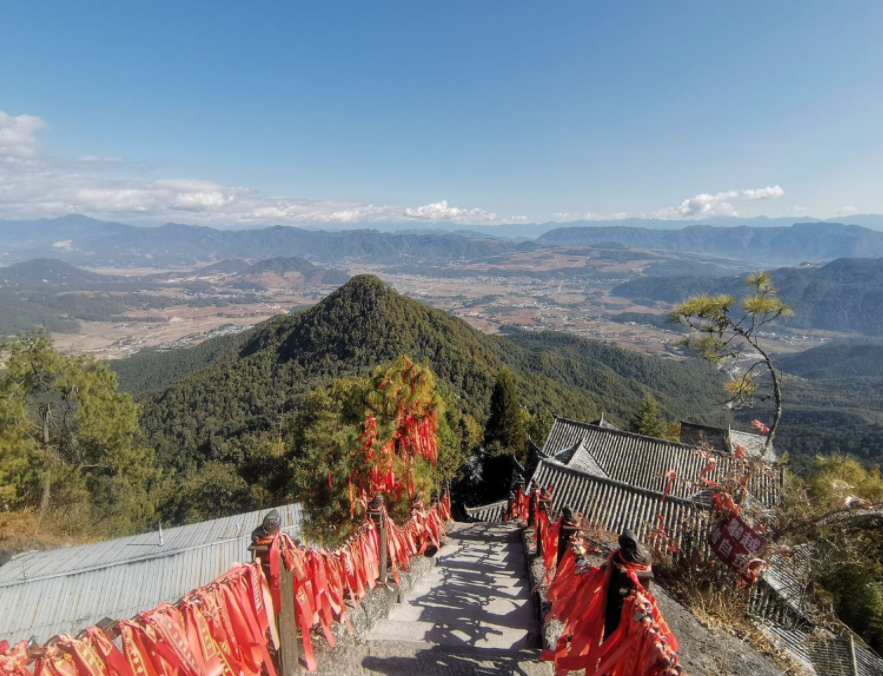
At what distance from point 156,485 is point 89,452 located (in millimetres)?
9643

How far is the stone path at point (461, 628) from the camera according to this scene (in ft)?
14.3

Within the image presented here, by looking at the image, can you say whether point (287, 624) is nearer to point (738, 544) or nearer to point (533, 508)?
point (738, 544)

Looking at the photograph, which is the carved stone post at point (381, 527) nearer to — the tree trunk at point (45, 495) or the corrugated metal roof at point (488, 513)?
the corrugated metal roof at point (488, 513)

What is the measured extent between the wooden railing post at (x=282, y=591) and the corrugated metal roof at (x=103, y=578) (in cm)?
886

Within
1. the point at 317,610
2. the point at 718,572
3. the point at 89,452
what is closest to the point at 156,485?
the point at 89,452

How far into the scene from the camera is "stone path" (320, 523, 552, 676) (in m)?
4.34

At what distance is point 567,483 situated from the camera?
14555 millimetres

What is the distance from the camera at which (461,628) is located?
5391 millimetres

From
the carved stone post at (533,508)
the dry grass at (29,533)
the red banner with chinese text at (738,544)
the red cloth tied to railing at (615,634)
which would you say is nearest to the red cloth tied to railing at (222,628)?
the red cloth tied to railing at (615,634)

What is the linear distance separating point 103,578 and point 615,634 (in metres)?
12.8

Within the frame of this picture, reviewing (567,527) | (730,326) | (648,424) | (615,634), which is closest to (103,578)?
(567,527)

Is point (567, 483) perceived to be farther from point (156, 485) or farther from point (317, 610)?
point (156, 485)

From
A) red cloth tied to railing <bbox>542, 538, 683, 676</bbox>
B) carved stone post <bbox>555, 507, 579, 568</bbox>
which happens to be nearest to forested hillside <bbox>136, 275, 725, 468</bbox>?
carved stone post <bbox>555, 507, 579, 568</bbox>

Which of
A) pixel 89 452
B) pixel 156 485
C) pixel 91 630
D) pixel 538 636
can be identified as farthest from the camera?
pixel 156 485
